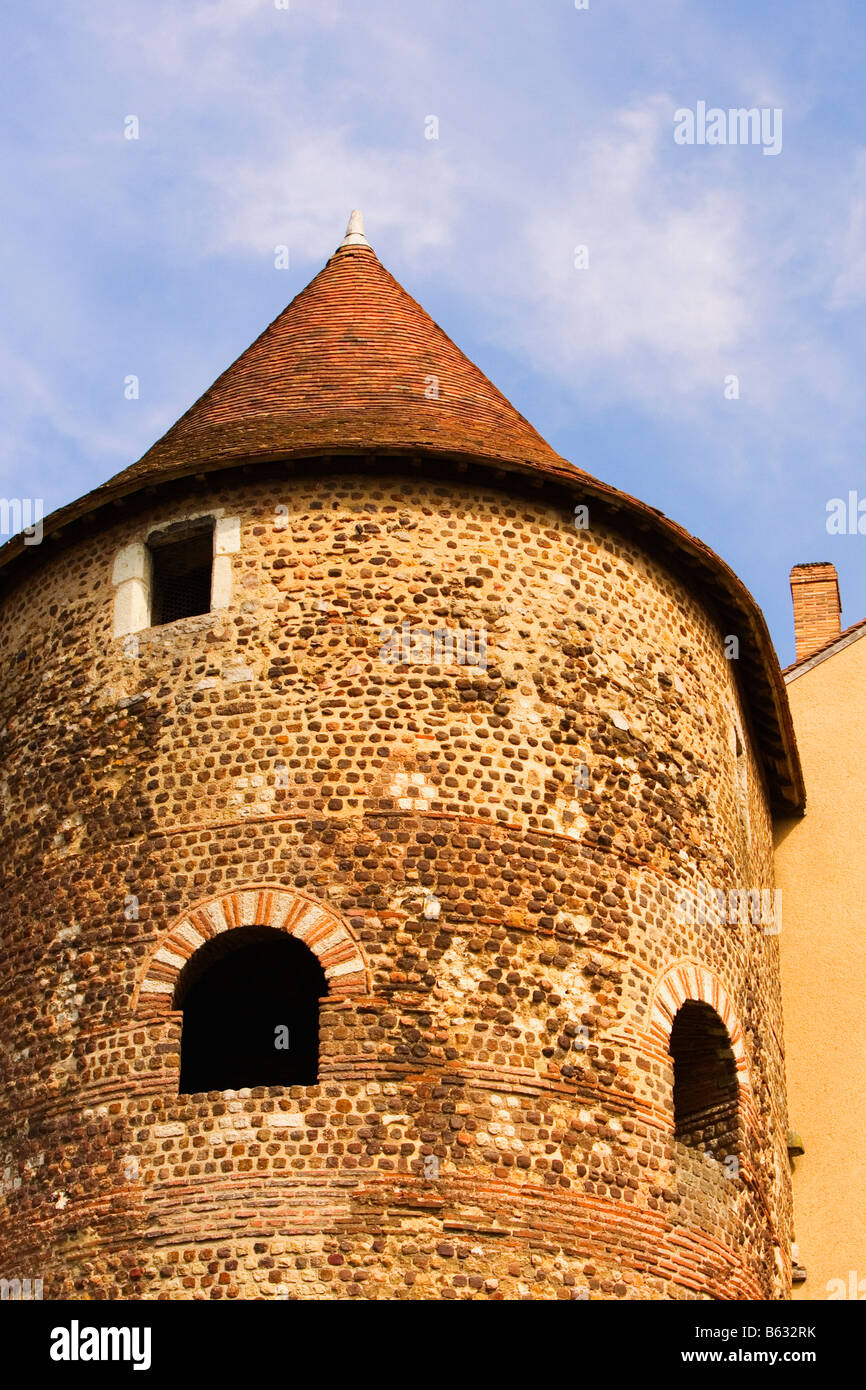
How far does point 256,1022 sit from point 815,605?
8.54 m

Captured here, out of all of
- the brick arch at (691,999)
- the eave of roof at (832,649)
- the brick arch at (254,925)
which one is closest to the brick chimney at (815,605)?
the eave of roof at (832,649)

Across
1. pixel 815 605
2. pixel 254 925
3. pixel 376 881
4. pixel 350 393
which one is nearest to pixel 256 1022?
pixel 254 925

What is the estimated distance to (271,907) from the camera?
50.8 feet

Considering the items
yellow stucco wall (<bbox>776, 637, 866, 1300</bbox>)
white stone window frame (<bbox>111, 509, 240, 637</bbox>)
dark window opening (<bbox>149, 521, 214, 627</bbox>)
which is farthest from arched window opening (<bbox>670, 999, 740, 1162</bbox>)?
dark window opening (<bbox>149, 521, 214, 627</bbox>)

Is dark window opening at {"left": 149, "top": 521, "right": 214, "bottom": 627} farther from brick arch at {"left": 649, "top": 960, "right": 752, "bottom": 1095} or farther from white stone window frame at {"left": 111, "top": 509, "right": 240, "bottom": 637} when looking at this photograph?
brick arch at {"left": 649, "top": 960, "right": 752, "bottom": 1095}

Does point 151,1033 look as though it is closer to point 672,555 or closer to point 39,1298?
point 39,1298

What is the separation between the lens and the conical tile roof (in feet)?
56.7

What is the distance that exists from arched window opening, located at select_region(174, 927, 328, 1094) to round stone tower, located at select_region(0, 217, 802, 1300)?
3cm

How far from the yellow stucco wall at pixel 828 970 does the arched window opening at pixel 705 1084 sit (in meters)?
2.22

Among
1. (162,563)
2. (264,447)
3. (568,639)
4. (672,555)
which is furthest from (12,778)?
(672,555)

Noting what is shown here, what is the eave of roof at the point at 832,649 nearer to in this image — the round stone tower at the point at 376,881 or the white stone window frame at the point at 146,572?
the round stone tower at the point at 376,881

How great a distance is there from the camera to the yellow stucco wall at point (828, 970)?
62.5 feet

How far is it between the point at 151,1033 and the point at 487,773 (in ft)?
9.59

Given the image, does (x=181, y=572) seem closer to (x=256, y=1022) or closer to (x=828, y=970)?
(x=256, y=1022)
